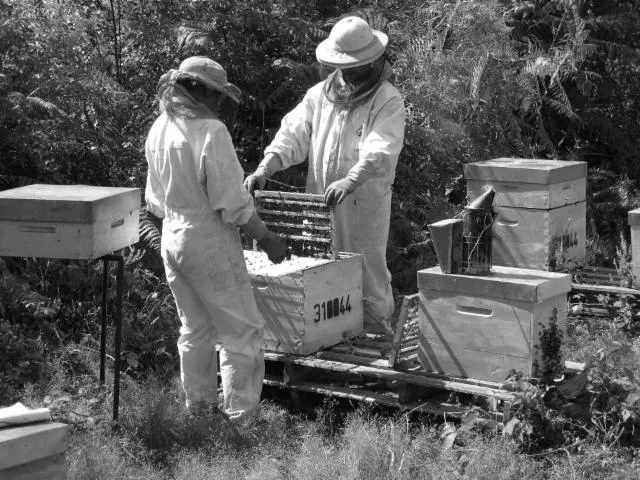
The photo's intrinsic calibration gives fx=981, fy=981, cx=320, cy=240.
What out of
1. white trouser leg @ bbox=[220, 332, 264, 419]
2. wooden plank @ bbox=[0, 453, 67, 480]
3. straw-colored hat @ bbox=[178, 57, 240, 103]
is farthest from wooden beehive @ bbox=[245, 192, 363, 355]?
wooden plank @ bbox=[0, 453, 67, 480]

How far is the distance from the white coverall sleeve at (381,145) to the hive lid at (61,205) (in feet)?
4.36

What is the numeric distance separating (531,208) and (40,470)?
159 inches

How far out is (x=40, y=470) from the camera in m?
3.44

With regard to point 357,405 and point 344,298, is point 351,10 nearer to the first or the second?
point 344,298

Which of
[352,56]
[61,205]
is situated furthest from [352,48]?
[61,205]

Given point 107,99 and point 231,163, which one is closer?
point 231,163

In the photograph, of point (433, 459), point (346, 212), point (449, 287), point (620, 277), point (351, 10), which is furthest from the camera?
point (351, 10)

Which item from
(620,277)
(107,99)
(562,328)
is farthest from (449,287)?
(107,99)

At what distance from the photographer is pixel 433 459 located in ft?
14.4

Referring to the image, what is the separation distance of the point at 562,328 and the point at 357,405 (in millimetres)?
1175

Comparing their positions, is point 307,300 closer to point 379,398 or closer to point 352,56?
point 379,398

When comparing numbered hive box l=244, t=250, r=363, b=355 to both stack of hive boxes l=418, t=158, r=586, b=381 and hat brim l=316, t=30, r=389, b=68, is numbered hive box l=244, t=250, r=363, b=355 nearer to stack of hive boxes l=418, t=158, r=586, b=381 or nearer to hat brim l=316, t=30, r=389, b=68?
stack of hive boxes l=418, t=158, r=586, b=381

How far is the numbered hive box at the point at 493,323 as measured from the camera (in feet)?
14.8

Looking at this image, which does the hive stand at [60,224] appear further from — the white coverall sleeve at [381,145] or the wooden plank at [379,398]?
the white coverall sleeve at [381,145]
